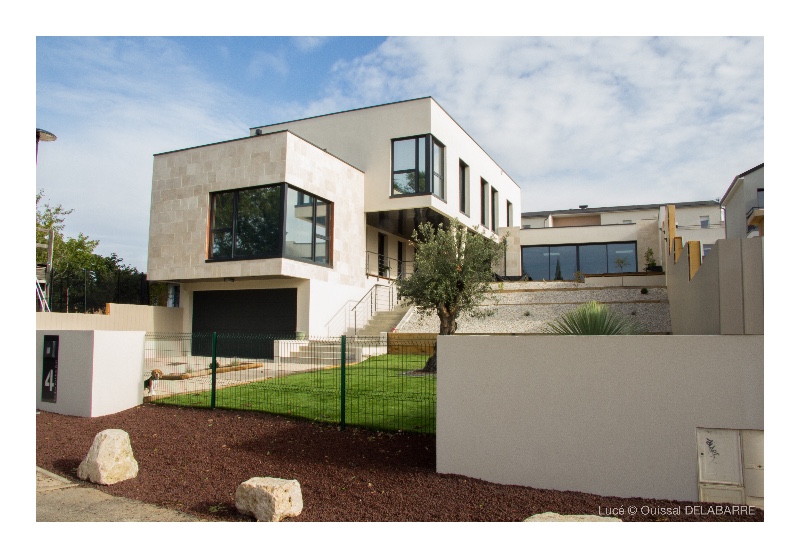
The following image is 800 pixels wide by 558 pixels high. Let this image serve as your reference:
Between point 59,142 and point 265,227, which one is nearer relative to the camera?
point 59,142

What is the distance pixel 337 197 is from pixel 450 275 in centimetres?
691

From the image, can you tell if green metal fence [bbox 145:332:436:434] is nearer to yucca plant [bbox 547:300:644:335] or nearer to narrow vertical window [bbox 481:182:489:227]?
yucca plant [bbox 547:300:644:335]

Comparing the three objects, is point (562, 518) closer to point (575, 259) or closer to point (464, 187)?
point (464, 187)

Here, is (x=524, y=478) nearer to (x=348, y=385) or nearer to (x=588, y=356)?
(x=588, y=356)

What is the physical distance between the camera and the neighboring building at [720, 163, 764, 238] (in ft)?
69.7

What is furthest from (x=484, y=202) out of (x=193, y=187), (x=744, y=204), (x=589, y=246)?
(x=193, y=187)

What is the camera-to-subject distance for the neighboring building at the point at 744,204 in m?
21.2

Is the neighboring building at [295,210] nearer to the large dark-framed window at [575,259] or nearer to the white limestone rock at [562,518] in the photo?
the large dark-framed window at [575,259]

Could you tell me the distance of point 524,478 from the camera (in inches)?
246

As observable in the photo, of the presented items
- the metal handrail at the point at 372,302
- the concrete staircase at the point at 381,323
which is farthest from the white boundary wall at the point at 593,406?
the metal handrail at the point at 372,302

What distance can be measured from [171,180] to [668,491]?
1726cm

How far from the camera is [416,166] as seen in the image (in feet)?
67.2
